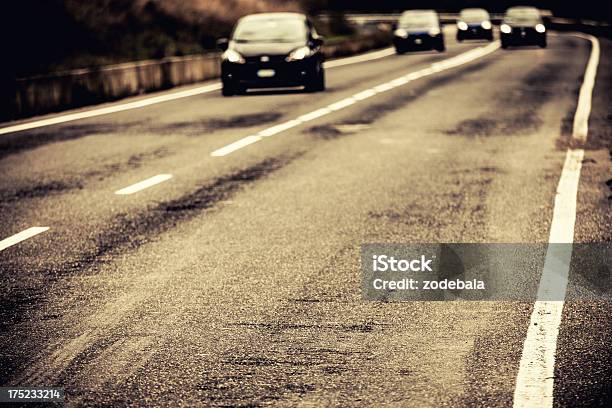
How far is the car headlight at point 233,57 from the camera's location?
24.1 m

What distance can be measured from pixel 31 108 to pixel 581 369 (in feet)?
54.0

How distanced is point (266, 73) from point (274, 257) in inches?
650

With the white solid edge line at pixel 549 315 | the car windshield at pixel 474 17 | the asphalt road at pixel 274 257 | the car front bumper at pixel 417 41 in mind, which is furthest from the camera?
the car windshield at pixel 474 17

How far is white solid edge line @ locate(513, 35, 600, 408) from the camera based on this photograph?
195 inches

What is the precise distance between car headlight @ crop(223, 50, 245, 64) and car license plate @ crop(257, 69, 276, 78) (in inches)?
16.2

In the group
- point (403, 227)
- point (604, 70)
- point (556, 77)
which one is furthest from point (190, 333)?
point (604, 70)

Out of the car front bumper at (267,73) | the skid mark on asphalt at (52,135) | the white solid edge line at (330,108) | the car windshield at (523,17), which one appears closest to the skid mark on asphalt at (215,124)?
the white solid edge line at (330,108)

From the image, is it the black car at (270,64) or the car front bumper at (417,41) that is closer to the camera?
the black car at (270,64)

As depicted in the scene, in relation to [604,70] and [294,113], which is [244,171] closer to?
[294,113]

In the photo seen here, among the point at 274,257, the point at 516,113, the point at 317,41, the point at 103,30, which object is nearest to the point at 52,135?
the point at 516,113

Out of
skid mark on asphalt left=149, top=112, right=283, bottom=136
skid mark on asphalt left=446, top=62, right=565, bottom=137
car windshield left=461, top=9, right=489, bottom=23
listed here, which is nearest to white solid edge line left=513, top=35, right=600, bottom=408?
skid mark on asphalt left=446, top=62, right=565, bottom=137

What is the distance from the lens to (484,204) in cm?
994

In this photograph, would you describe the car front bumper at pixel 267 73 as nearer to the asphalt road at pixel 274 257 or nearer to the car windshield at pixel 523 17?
the asphalt road at pixel 274 257

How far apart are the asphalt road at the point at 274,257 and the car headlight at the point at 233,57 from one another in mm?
6548
